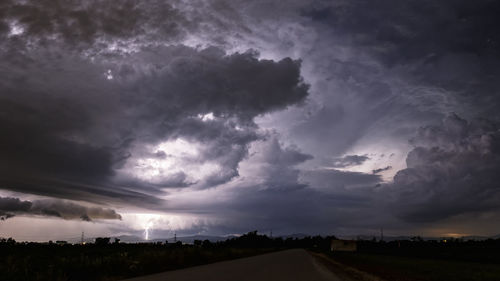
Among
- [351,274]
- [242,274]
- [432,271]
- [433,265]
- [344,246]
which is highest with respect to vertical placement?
[242,274]

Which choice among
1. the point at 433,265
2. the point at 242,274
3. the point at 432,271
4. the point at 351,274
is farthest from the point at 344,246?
the point at 242,274

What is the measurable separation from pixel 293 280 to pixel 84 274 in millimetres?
10476

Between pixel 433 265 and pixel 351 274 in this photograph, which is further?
pixel 433 265

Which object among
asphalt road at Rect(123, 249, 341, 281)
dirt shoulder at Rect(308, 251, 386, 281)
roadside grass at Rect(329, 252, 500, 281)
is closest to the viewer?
asphalt road at Rect(123, 249, 341, 281)

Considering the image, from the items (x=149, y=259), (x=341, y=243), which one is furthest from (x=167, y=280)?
(x=341, y=243)

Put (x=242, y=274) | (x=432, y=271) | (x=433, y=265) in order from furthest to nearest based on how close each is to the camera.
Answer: (x=433, y=265) < (x=432, y=271) < (x=242, y=274)

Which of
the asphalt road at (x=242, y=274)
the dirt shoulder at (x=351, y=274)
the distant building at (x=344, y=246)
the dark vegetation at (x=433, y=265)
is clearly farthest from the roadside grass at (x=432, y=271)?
the distant building at (x=344, y=246)

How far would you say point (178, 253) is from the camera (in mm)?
31297

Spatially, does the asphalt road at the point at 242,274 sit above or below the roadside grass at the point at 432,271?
above

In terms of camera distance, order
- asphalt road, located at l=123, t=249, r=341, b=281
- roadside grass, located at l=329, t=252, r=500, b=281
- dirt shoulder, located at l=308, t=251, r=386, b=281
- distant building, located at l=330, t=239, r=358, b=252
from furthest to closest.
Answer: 1. distant building, located at l=330, t=239, r=358, b=252
2. roadside grass, located at l=329, t=252, r=500, b=281
3. dirt shoulder, located at l=308, t=251, r=386, b=281
4. asphalt road, located at l=123, t=249, r=341, b=281

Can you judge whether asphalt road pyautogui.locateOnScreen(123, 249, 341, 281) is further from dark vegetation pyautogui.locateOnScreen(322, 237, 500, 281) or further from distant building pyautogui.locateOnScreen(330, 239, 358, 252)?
distant building pyautogui.locateOnScreen(330, 239, 358, 252)

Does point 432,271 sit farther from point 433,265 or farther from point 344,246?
point 344,246

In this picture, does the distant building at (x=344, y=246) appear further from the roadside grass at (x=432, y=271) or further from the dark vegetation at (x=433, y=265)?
the roadside grass at (x=432, y=271)

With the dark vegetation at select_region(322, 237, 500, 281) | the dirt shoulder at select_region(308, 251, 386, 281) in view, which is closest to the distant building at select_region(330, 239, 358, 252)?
the dark vegetation at select_region(322, 237, 500, 281)
